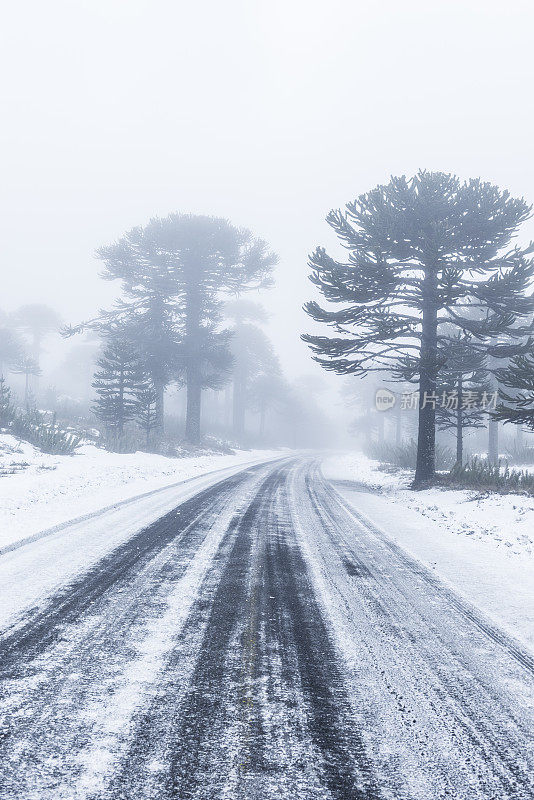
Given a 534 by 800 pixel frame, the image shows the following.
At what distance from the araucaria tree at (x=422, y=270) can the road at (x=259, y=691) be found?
9.26 m

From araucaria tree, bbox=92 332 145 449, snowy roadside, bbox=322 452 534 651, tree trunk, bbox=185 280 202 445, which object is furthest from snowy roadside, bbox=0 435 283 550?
tree trunk, bbox=185 280 202 445

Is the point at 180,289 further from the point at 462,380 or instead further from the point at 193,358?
the point at 462,380

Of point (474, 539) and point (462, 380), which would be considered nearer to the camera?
point (474, 539)

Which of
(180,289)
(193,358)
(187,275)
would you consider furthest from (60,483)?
(187,275)

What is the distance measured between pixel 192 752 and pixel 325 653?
4.09 feet

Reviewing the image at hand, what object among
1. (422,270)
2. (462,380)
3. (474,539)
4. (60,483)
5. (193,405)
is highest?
(422,270)

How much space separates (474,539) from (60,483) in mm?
8379

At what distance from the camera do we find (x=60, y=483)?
394 inches

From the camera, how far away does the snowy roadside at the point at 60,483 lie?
6724mm

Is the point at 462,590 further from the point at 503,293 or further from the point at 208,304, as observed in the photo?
the point at 208,304

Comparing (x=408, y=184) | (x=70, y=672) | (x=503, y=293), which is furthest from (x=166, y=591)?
(x=408, y=184)

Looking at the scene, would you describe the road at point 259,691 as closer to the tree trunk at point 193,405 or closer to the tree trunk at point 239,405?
the tree trunk at point 193,405

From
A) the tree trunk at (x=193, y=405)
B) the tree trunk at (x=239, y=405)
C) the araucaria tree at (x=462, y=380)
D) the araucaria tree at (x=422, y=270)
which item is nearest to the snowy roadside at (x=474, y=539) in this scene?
the araucaria tree at (x=462, y=380)

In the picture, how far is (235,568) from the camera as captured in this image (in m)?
4.71
